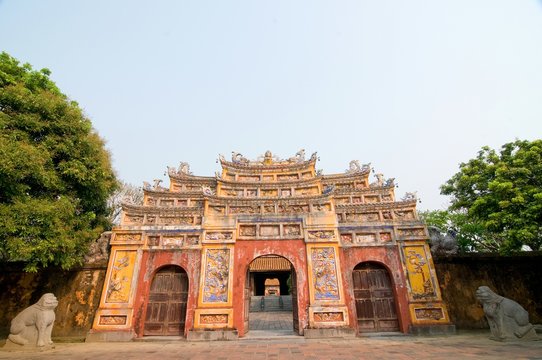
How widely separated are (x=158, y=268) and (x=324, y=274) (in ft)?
21.4

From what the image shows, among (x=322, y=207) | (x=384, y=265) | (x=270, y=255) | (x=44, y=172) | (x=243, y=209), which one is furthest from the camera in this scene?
(x=243, y=209)

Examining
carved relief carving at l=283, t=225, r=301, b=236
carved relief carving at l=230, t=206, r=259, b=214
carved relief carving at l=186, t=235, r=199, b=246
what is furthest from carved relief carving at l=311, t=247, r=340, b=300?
carved relief carving at l=186, t=235, r=199, b=246

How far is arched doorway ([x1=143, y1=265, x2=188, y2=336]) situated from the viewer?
10.4 metres

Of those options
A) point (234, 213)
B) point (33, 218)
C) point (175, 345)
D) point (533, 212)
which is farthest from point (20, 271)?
point (533, 212)

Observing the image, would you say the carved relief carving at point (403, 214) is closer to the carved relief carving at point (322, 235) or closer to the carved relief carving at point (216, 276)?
the carved relief carving at point (322, 235)

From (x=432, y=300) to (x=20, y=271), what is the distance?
52.5 ft

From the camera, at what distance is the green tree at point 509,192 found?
8609 millimetres

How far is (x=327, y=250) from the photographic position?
1102cm

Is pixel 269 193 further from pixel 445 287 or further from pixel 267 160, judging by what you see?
pixel 445 287

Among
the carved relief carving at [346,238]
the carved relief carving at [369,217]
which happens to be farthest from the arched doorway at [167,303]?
the carved relief carving at [369,217]

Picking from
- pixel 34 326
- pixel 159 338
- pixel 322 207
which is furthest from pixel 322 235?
pixel 34 326

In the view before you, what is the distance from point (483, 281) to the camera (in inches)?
426

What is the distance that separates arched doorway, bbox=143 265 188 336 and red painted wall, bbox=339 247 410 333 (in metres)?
6.30

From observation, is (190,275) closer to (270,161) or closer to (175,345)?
(175,345)
